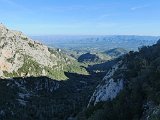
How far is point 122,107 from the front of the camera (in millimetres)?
92688

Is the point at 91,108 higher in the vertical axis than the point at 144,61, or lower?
Result: lower

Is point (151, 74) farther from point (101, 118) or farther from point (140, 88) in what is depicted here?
point (101, 118)

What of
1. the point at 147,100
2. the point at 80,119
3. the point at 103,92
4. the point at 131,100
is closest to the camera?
A: the point at 147,100

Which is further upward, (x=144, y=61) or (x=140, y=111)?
(x=144, y=61)

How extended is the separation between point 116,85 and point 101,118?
31.9 m

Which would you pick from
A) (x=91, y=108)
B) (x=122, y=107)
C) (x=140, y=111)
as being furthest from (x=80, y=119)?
(x=140, y=111)

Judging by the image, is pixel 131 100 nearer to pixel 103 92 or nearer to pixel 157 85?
pixel 157 85

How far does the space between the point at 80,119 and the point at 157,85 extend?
44.0 metres

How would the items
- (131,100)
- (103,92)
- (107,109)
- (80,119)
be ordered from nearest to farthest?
(131,100), (107,109), (80,119), (103,92)

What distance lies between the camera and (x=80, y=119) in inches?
4865

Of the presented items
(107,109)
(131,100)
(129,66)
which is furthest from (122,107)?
(129,66)

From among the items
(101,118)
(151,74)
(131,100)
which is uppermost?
(151,74)

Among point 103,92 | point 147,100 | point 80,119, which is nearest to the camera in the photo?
point 147,100

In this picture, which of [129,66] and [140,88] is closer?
[140,88]
